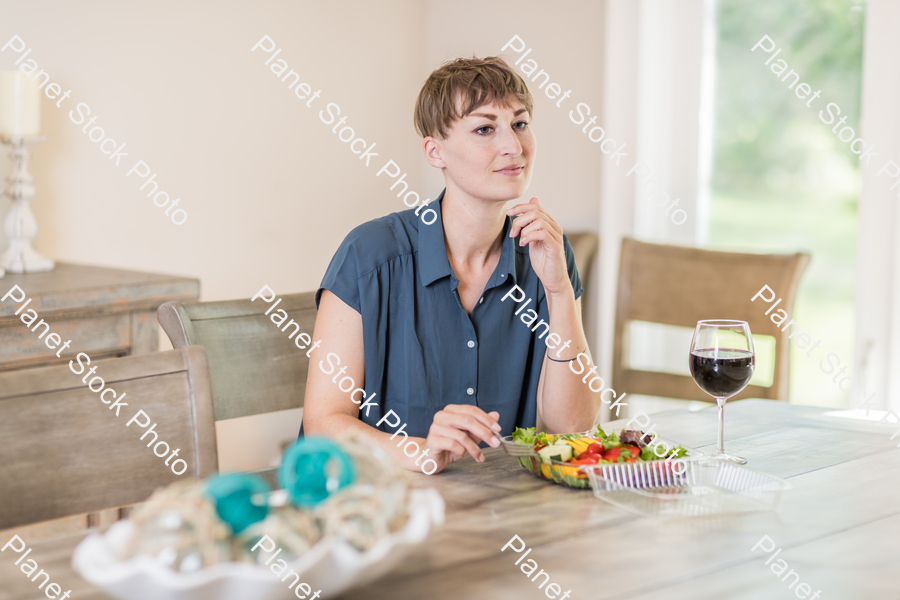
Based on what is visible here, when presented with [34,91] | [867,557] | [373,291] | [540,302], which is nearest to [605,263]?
[540,302]

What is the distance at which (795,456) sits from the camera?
1.22 meters

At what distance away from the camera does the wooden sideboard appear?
1820 mm

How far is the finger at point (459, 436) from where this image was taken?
1.07 meters

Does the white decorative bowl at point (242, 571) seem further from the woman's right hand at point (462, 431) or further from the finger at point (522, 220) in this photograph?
the finger at point (522, 220)

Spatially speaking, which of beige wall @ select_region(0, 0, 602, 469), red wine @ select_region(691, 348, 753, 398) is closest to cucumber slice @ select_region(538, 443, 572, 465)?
red wine @ select_region(691, 348, 753, 398)

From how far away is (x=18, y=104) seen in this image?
83.9 inches

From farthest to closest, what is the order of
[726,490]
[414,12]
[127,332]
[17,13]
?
[414,12], [17,13], [127,332], [726,490]

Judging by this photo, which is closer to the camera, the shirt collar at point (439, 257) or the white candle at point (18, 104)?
the shirt collar at point (439, 257)

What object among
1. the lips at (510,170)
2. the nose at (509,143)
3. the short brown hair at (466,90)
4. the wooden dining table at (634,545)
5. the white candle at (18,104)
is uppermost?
the white candle at (18,104)

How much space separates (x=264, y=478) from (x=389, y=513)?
46 centimetres

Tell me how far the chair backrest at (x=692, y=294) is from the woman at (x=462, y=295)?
0.71 m

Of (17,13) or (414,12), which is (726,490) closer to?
(17,13)

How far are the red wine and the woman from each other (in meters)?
0.37

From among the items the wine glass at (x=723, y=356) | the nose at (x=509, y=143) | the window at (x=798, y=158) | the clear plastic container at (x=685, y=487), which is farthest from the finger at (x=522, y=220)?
the window at (x=798, y=158)
